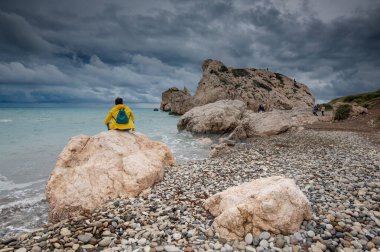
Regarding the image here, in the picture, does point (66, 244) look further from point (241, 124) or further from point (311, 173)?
point (241, 124)

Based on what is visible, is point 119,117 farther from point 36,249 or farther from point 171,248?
point 171,248

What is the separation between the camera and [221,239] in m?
5.54

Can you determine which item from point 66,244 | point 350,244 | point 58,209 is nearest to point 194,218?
point 66,244

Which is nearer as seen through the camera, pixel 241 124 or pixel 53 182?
pixel 53 182

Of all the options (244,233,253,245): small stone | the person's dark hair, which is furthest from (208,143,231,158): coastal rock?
(244,233,253,245): small stone

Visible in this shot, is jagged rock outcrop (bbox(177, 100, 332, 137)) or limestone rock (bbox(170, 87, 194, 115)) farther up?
limestone rock (bbox(170, 87, 194, 115))

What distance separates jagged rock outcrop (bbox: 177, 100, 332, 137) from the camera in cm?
2509

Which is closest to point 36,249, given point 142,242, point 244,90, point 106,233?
point 106,233

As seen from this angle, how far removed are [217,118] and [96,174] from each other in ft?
67.0

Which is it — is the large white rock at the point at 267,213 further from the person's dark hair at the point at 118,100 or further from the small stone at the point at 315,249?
the person's dark hair at the point at 118,100

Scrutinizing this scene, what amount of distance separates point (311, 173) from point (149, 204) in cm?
704

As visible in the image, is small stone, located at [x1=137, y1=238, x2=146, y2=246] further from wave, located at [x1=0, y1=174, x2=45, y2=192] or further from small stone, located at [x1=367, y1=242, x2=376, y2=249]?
wave, located at [x1=0, y1=174, x2=45, y2=192]

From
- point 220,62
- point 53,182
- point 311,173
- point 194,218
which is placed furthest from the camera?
point 220,62

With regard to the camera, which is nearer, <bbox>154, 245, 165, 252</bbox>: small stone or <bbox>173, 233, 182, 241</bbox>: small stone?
<bbox>154, 245, 165, 252</bbox>: small stone
